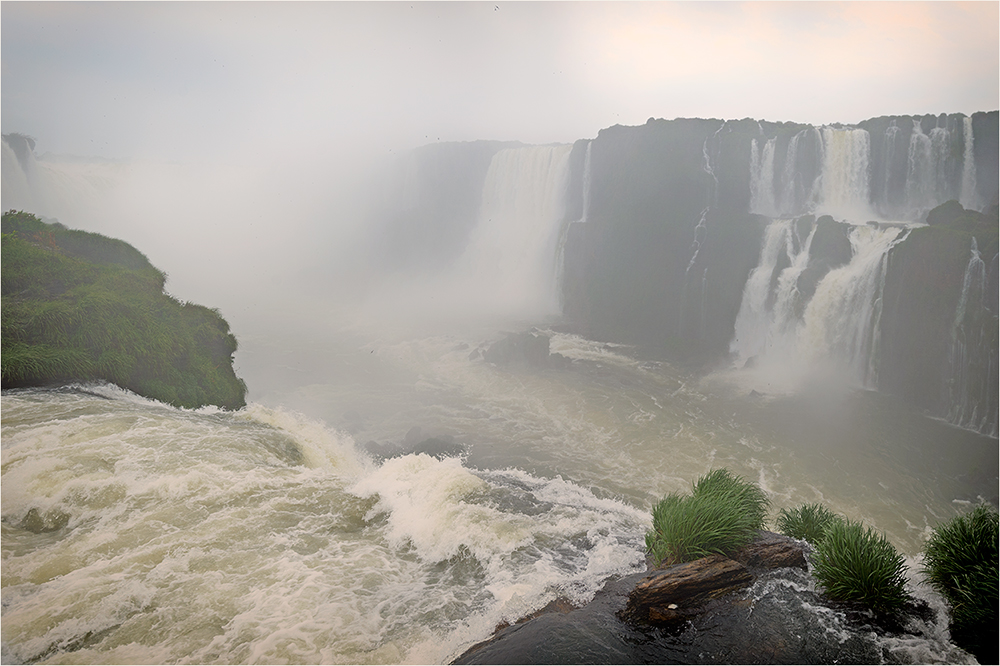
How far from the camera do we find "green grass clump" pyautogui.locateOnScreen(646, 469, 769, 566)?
6773 millimetres

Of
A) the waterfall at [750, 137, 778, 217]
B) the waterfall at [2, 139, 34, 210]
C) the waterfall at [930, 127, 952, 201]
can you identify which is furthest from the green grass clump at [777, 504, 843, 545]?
the waterfall at [2, 139, 34, 210]

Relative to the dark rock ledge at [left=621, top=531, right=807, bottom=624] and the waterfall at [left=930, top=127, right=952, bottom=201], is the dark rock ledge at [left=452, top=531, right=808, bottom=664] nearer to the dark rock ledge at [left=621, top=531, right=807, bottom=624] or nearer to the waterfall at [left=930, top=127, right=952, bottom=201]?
the dark rock ledge at [left=621, top=531, right=807, bottom=624]

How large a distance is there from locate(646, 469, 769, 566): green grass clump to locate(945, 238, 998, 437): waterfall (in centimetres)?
1739

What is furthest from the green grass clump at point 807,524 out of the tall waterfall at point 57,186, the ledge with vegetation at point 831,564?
the tall waterfall at point 57,186

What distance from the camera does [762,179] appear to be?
31.6 metres

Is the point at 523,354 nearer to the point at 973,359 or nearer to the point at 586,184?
the point at 586,184

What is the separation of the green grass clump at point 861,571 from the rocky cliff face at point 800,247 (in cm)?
1779

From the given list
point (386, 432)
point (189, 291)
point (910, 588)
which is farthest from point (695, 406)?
point (189, 291)

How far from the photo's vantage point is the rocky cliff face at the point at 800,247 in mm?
19984

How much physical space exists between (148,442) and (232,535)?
12.4 ft

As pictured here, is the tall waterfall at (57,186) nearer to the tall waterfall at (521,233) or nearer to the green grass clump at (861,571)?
the tall waterfall at (521,233)

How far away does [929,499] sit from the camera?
1488cm

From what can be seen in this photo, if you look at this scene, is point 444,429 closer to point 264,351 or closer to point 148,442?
point 148,442

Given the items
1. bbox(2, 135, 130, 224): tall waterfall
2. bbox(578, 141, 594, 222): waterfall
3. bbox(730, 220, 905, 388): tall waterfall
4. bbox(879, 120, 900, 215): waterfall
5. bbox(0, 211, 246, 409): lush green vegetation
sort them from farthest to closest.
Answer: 1. bbox(578, 141, 594, 222): waterfall
2. bbox(2, 135, 130, 224): tall waterfall
3. bbox(879, 120, 900, 215): waterfall
4. bbox(730, 220, 905, 388): tall waterfall
5. bbox(0, 211, 246, 409): lush green vegetation
